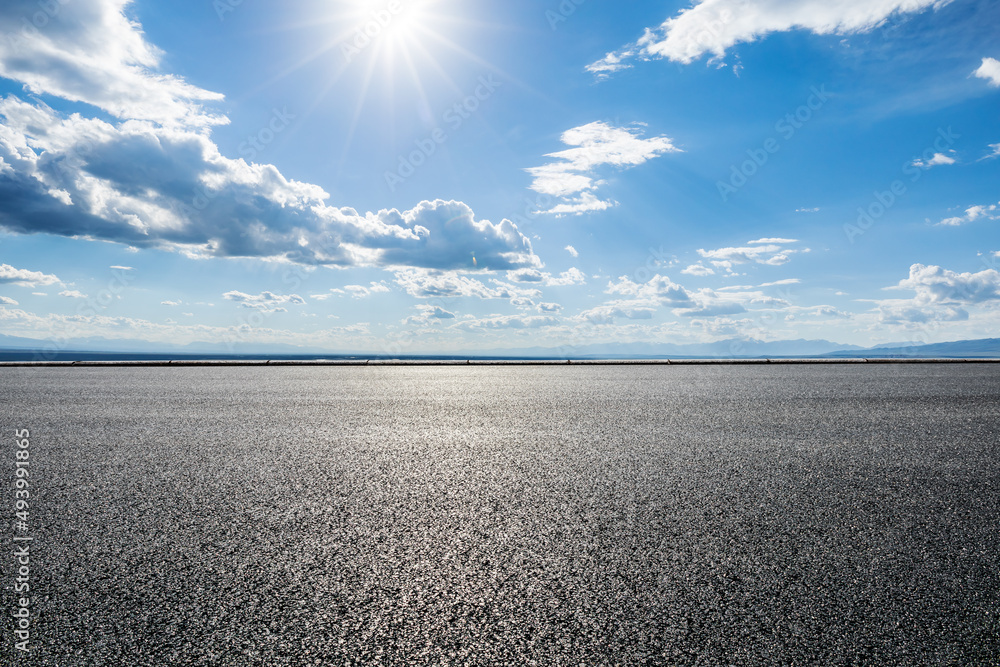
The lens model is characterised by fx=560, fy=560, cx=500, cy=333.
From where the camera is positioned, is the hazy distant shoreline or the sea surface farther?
the hazy distant shoreline

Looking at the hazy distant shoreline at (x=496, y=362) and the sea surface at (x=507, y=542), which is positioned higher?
the hazy distant shoreline at (x=496, y=362)

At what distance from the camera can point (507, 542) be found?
321cm

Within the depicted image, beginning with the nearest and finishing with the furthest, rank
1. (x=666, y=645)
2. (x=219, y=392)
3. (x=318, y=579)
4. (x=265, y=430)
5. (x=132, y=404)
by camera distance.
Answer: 1. (x=666, y=645)
2. (x=318, y=579)
3. (x=265, y=430)
4. (x=132, y=404)
5. (x=219, y=392)

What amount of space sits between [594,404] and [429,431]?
3.46 metres

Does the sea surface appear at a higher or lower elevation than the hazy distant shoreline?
lower

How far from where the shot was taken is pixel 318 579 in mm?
2734

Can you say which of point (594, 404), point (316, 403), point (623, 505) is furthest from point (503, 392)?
point (623, 505)

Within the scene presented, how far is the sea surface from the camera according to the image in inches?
88.1

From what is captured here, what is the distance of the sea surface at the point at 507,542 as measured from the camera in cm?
224

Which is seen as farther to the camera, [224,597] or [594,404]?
[594,404]

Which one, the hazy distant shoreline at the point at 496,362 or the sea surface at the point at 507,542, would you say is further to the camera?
the hazy distant shoreline at the point at 496,362

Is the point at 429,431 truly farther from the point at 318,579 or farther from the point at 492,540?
the point at 318,579

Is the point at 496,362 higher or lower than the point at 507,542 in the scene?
higher

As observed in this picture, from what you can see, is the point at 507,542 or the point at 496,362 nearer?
the point at 507,542
